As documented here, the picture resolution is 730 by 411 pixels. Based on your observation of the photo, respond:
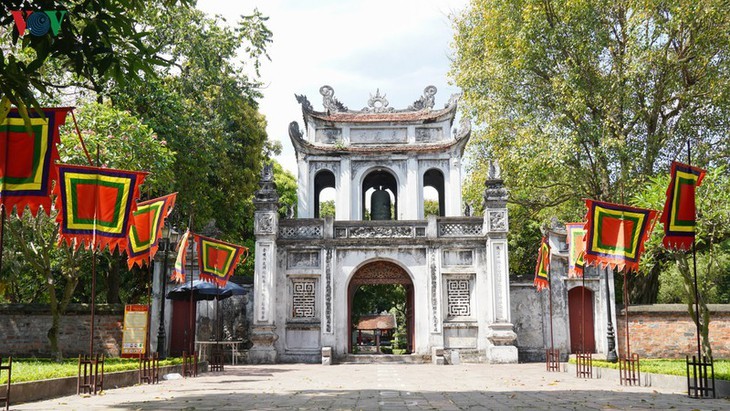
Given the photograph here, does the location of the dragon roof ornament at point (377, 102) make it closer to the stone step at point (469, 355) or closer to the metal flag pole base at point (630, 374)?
the stone step at point (469, 355)

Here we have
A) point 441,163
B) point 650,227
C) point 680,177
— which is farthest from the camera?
point 441,163

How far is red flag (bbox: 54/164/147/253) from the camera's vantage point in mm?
10102

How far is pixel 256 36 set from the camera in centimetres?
2153

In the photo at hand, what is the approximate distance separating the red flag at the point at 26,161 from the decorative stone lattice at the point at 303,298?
558 inches

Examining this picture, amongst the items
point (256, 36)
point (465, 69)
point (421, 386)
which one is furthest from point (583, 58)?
point (421, 386)

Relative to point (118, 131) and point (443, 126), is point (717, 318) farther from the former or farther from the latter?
point (118, 131)

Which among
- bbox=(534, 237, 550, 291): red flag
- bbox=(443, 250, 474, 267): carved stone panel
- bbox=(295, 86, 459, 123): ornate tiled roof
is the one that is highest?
bbox=(295, 86, 459, 123): ornate tiled roof

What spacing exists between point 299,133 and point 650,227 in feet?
48.0

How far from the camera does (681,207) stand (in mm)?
10945

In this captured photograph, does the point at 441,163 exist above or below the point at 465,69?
below

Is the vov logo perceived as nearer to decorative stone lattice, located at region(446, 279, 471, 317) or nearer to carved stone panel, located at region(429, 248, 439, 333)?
carved stone panel, located at region(429, 248, 439, 333)

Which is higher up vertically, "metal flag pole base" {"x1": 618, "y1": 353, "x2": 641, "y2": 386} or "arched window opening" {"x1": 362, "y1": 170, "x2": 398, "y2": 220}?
"arched window opening" {"x1": 362, "y1": 170, "x2": 398, "y2": 220}

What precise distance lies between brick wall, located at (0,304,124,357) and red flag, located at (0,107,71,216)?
12.9 meters

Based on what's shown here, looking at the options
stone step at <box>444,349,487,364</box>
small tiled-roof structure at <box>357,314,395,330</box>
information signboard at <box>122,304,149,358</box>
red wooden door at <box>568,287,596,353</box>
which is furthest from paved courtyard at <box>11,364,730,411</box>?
small tiled-roof structure at <box>357,314,395,330</box>
